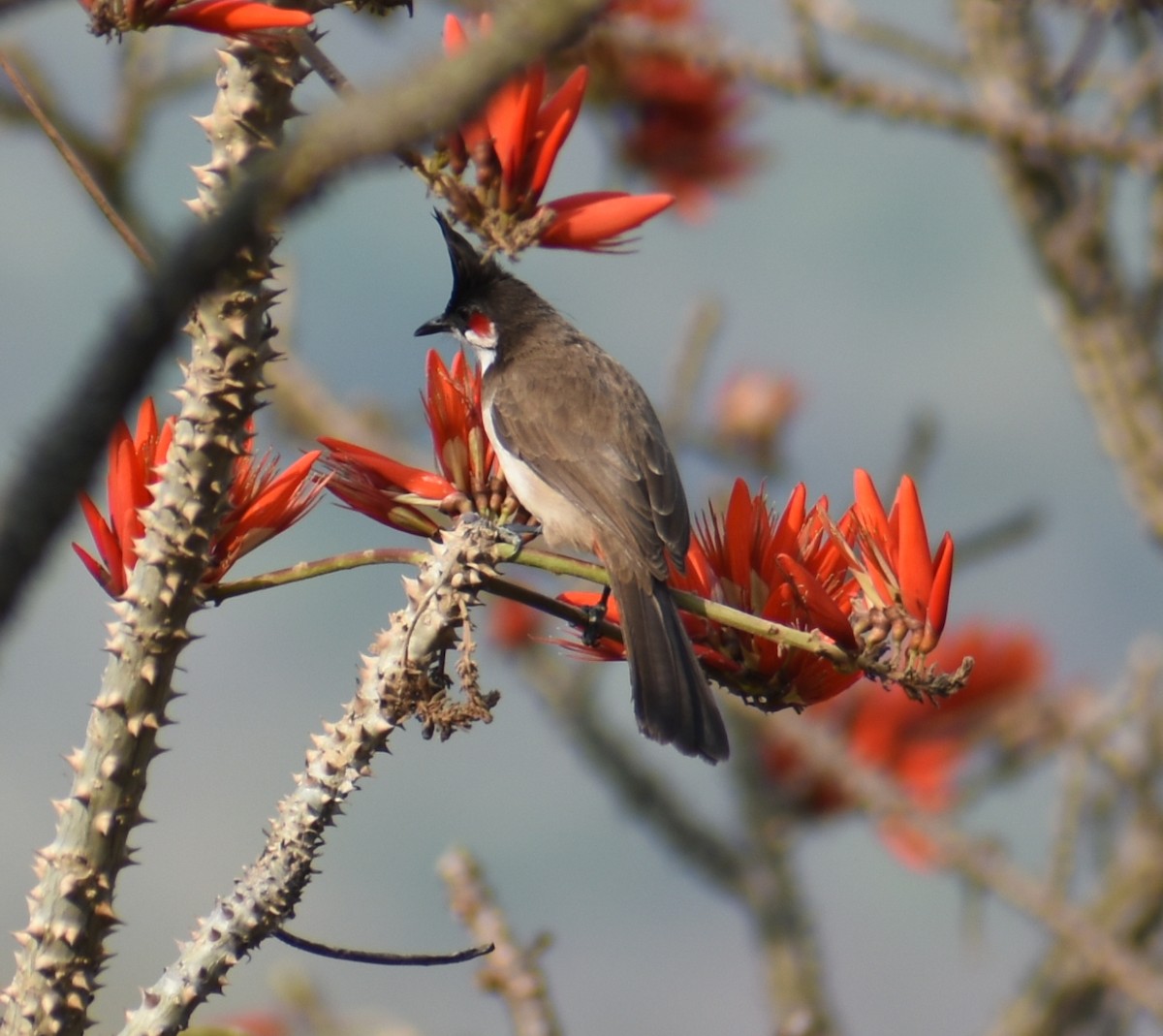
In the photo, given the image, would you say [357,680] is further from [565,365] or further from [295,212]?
[565,365]

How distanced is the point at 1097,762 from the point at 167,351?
3633 millimetres

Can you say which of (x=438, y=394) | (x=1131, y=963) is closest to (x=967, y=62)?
(x=1131, y=963)

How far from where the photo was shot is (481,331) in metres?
3.31

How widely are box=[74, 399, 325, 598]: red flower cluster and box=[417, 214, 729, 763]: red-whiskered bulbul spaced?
2.40 feet

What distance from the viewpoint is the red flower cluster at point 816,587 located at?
1519 mm

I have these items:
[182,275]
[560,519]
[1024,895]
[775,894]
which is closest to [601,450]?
[560,519]

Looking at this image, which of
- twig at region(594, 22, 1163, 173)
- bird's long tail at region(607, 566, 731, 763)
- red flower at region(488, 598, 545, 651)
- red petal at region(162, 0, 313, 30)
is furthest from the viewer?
red flower at region(488, 598, 545, 651)

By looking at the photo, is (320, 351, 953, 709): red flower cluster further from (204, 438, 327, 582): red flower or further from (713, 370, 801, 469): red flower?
(713, 370, 801, 469): red flower

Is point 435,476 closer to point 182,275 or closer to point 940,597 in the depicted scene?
point 940,597

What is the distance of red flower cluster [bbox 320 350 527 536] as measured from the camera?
5.04 feet

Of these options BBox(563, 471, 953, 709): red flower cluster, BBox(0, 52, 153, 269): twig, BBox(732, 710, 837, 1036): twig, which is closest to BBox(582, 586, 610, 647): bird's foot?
BBox(563, 471, 953, 709): red flower cluster

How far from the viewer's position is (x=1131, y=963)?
11.6 ft

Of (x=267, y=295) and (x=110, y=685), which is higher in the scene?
(x=267, y=295)

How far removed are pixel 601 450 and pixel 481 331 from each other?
425 mm
